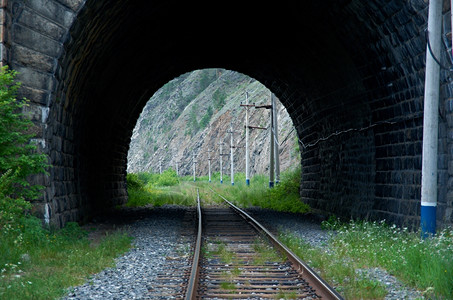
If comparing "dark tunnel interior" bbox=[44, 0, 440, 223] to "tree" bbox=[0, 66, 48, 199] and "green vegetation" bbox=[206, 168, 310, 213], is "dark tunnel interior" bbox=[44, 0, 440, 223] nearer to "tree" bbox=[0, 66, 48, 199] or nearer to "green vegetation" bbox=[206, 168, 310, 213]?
"green vegetation" bbox=[206, 168, 310, 213]

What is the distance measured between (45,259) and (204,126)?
266 feet

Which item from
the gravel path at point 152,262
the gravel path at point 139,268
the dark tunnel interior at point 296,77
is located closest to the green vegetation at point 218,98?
the dark tunnel interior at point 296,77

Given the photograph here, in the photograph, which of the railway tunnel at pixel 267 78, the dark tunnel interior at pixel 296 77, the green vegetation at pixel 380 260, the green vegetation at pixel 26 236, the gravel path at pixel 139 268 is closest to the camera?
the green vegetation at pixel 380 260

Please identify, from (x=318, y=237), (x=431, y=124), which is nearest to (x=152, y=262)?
(x=318, y=237)

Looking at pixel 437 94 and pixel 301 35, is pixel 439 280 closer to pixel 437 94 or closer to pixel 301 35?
pixel 437 94

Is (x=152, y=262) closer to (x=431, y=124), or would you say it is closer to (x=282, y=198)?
(x=431, y=124)

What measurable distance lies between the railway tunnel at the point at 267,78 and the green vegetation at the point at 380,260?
4.09 feet

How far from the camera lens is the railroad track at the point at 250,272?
5.58 metres

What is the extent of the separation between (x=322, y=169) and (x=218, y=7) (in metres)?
6.49

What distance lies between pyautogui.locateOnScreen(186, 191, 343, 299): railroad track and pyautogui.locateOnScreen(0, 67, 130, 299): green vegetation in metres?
1.58

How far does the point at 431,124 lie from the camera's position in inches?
313

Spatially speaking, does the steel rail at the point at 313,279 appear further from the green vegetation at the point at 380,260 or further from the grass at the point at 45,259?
the grass at the point at 45,259

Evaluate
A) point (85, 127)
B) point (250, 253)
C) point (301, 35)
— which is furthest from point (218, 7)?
point (250, 253)

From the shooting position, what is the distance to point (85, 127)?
13.3 metres
